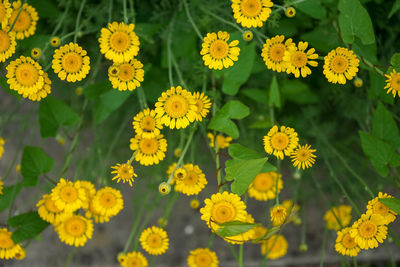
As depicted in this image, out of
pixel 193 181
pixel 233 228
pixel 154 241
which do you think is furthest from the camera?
pixel 154 241

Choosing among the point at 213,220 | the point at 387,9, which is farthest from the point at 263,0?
the point at 387,9

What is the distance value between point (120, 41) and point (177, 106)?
0.14 meters

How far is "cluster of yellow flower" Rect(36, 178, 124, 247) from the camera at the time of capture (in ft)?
2.41

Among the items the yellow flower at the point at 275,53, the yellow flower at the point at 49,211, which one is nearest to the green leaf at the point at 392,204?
the yellow flower at the point at 275,53

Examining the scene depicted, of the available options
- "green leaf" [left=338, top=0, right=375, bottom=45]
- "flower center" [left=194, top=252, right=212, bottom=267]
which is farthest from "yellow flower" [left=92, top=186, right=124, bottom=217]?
"green leaf" [left=338, top=0, right=375, bottom=45]

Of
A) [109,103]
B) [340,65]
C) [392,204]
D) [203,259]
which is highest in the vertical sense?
[340,65]

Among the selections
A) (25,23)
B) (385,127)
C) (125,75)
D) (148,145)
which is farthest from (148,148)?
(385,127)

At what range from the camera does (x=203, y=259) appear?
0.84 metres

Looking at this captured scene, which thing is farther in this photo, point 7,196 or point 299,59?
point 7,196

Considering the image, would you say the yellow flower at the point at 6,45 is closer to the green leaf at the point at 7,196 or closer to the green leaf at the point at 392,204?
the green leaf at the point at 7,196

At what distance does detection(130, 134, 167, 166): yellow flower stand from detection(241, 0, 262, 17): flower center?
26cm

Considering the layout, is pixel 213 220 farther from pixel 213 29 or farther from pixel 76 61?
pixel 213 29

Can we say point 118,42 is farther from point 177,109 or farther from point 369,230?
point 369,230

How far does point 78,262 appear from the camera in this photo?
4.43ft
